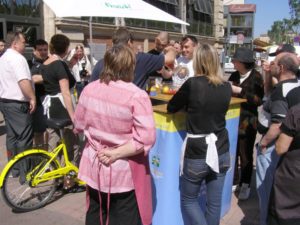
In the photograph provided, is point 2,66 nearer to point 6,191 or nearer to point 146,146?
point 6,191

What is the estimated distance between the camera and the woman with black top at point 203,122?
268 cm

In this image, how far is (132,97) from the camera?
217cm

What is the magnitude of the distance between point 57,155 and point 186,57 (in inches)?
84.4

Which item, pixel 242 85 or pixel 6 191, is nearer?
pixel 6 191

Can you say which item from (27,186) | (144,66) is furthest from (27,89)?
(144,66)

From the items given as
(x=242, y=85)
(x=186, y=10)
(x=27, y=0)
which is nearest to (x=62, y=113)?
(x=242, y=85)

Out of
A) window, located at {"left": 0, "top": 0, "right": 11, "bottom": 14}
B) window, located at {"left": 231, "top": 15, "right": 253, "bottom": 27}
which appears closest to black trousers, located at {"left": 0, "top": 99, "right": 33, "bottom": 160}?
window, located at {"left": 0, "top": 0, "right": 11, "bottom": 14}

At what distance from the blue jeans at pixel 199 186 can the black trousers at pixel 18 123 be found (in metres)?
2.32

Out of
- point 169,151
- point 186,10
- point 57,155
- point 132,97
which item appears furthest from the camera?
point 186,10

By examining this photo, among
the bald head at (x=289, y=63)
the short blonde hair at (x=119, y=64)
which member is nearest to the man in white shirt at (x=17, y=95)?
the short blonde hair at (x=119, y=64)

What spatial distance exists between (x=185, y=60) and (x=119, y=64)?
2.71 m

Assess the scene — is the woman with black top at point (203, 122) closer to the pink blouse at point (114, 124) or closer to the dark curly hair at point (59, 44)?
the pink blouse at point (114, 124)

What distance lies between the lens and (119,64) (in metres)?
2.23

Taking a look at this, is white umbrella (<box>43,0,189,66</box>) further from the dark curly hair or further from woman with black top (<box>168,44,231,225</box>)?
woman with black top (<box>168,44,231,225</box>)
